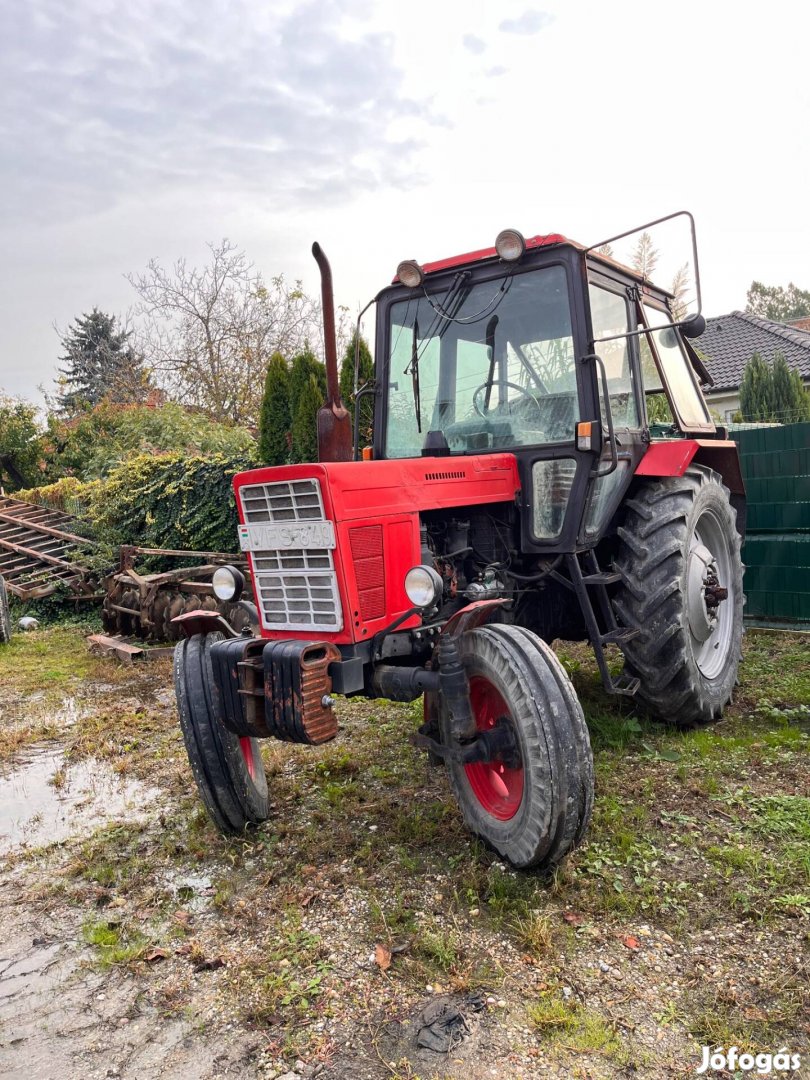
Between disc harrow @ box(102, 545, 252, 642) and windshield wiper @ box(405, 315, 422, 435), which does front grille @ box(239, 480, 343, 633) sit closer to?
windshield wiper @ box(405, 315, 422, 435)

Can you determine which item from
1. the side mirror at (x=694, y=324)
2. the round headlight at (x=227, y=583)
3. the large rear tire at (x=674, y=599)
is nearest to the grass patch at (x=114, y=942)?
the round headlight at (x=227, y=583)

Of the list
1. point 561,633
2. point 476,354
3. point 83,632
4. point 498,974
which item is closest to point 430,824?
point 498,974

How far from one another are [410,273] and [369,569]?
1730 millimetres

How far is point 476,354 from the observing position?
4.25 metres

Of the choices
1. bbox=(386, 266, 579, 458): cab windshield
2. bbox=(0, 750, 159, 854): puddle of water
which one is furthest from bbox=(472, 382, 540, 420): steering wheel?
bbox=(0, 750, 159, 854): puddle of water

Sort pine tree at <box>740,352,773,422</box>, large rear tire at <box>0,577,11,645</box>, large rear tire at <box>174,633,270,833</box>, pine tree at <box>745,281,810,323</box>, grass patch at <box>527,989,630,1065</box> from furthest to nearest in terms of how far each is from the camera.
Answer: pine tree at <box>745,281,810,323</box> < pine tree at <box>740,352,773,422</box> < large rear tire at <box>0,577,11,645</box> < large rear tire at <box>174,633,270,833</box> < grass patch at <box>527,989,630,1065</box>

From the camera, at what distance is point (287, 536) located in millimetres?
3459

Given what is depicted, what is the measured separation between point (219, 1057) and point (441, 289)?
11.4ft

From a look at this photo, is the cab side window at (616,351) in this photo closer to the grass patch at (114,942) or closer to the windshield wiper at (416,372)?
the windshield wiper at (416,372)

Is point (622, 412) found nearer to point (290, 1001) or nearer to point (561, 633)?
point (561, 633)

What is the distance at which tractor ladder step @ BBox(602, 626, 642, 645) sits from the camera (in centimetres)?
406

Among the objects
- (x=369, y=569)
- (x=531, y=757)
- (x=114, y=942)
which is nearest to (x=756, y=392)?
(x=369, y=569)

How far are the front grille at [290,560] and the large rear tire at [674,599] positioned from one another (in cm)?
165

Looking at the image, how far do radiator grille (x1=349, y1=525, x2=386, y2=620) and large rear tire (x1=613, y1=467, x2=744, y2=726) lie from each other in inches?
56.2
